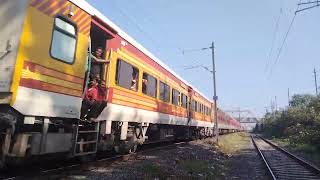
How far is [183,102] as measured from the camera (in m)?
22.1

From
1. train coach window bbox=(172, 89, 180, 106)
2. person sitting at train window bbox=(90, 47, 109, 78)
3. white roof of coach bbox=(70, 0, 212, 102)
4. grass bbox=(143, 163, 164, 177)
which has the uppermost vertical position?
white roof of coach bbox=(70, 0, 212, 102)

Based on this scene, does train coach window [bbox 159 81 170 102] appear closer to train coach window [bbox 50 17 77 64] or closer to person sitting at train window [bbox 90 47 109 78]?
person sitting at train window [bbox 90 47 109 78]

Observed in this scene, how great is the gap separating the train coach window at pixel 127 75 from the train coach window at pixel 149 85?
0.87 meters

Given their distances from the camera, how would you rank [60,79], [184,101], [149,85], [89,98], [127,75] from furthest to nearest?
[184,101], [149,85], [127,75], [89,98], [60,79]

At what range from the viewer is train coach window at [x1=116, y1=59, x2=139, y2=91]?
11383 millimetres

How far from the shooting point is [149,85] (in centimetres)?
1460

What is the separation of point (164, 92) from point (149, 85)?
2640 millimetres

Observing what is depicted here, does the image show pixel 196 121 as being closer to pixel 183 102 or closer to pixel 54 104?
pixel 183 102

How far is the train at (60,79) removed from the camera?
23.4 feet

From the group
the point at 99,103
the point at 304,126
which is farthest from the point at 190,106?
the point at 304,126

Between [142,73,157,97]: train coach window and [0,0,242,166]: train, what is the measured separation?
903 millimetres

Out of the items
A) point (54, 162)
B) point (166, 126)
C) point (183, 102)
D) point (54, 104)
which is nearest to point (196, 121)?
point (183, 102)

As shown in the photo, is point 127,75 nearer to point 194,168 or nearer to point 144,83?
point 144,83

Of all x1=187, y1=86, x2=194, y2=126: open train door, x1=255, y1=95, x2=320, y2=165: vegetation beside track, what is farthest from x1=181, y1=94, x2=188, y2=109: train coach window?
x1=255, y1=95, x2=320, y2=165: vegetation beside track
